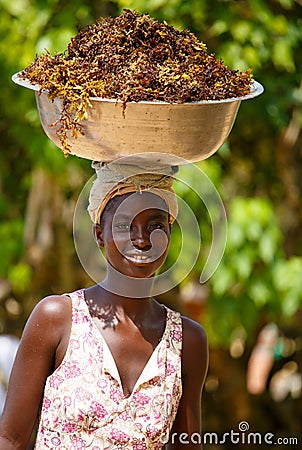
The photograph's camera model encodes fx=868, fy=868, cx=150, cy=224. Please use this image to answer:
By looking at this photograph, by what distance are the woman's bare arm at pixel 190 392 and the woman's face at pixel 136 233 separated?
0.24 metres

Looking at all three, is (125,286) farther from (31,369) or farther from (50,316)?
(31,369)

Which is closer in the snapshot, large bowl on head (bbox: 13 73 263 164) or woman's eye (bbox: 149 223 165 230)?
large bowl on head (bbox: 13 73 263 164)

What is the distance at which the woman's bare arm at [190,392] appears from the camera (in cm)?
214

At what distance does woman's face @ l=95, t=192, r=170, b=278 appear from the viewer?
1990 millimetres


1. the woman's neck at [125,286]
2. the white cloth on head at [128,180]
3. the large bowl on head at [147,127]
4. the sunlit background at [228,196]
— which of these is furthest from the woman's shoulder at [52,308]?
the sunlit background at [228,196]

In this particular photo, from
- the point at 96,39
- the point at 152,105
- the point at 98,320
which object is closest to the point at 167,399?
the point at 98,320

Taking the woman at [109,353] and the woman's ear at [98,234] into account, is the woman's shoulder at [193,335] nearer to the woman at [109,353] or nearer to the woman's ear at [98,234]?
the woman at [109,353]

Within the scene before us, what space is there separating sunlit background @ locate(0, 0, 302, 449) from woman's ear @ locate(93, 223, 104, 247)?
5.00ft

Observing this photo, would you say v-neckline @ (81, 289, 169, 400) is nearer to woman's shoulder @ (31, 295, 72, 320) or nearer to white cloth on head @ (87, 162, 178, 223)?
woman's shoulder @ (31, 295, 72, 320)

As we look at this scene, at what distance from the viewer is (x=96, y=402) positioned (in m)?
1.98

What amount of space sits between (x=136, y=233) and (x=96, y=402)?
40cm

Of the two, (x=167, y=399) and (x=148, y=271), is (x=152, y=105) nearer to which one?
(x=148, y=271)

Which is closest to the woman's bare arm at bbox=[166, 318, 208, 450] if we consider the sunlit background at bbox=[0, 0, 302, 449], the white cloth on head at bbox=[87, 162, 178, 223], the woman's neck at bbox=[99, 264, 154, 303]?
the woman's neck at bbox=[99, 264, 154, 303]

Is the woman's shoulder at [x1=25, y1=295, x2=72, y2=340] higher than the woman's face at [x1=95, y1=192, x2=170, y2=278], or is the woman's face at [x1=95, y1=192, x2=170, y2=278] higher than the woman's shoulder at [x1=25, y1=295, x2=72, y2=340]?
the woman's face at [x1=95, y1=192, x2=170, y2=278]
